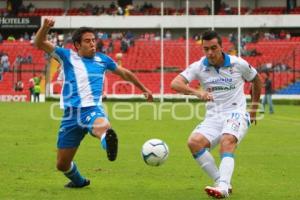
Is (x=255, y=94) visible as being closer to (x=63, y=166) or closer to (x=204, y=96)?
(x=204, y=96)

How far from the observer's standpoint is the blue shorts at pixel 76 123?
9.94m

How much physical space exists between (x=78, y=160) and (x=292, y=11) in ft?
172

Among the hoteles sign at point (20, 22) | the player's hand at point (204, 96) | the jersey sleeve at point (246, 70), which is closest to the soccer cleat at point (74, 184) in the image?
the player's hand at point (204, 96)

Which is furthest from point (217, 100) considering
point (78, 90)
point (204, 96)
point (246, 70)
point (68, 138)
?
point (68, 138)

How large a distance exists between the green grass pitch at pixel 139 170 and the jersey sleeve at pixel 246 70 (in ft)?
5.28

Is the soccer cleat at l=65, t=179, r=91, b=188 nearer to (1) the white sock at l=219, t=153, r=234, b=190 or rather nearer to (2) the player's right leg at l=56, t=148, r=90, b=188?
(2) the player's right leg at l=56, t=148, r=90, b=188

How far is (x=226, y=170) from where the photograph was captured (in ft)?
31.2

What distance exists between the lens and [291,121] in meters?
29.3

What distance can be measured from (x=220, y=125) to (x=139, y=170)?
3396mm

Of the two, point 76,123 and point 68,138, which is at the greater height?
point 76,123

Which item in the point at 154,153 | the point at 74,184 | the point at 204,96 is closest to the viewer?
the point at 204,96

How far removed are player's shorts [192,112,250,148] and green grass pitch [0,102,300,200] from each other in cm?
80

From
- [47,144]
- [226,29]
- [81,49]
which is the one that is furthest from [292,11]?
[81,49]

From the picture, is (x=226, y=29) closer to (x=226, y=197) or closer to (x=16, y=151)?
(x=16, y=151)
